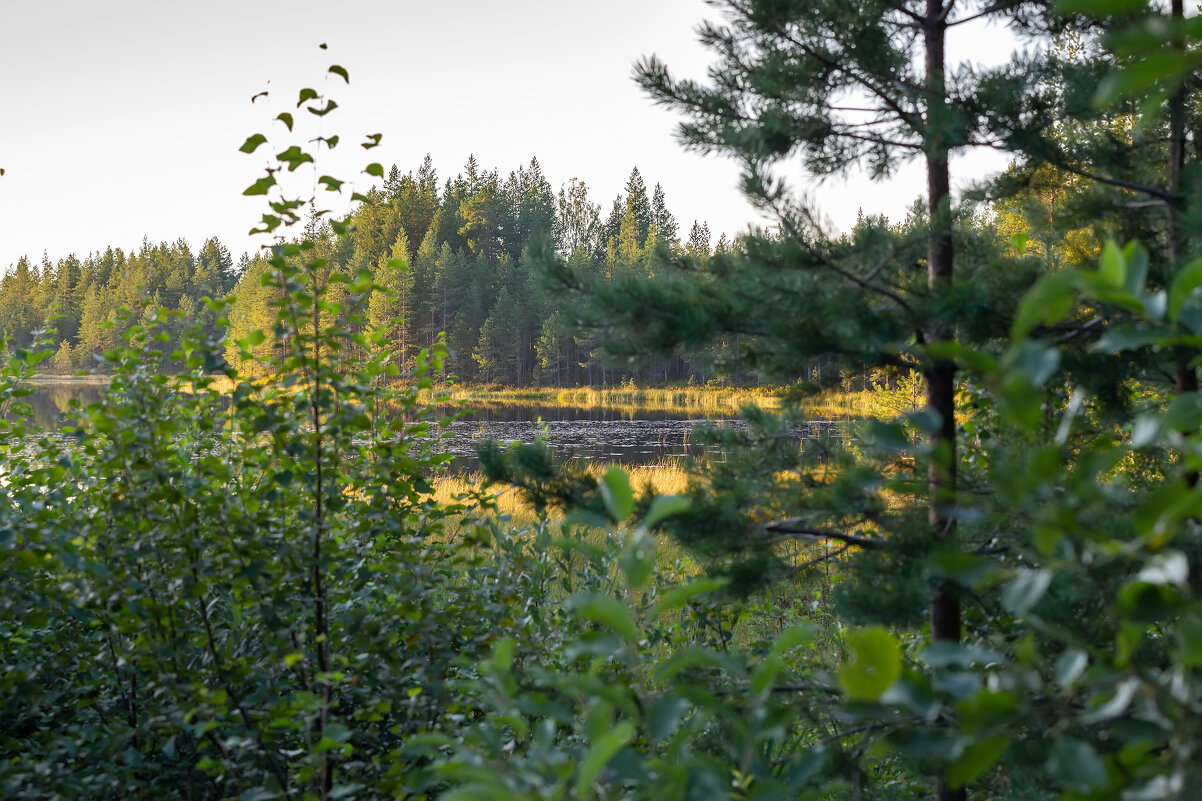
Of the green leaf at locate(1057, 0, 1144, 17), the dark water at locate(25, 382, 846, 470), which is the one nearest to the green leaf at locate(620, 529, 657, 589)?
the green leaf at locate(1057, 0, 1144, 17)

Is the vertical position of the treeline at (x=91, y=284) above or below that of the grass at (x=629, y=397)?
above

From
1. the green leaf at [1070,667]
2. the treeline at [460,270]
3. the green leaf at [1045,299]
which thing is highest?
the treeline at [460,270]

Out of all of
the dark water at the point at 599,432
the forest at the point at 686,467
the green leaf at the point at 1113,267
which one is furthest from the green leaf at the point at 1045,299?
the dark water at the point at 599,432

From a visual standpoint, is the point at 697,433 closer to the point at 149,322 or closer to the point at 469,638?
the point at 469,638

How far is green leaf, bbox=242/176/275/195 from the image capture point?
2.31 meters

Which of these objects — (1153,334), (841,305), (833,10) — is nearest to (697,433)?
(841,305)

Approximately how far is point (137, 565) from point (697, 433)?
71.5 inches

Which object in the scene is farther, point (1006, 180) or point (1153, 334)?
point (1006, 180)

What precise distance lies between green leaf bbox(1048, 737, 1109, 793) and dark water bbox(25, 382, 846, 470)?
491 inches

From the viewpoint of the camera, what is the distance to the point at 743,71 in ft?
9.62

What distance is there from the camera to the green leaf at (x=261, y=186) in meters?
2.31

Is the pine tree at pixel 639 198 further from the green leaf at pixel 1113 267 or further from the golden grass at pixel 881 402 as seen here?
the green leaf at pixel 1113 267

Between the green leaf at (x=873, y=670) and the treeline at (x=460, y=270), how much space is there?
129ft

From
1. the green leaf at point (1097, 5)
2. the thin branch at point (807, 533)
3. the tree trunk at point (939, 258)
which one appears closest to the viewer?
the green leaf at point (1097, 5)
